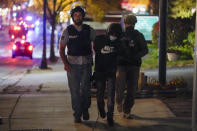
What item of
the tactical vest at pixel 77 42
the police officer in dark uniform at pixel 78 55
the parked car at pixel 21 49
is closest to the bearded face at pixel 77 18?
the police officer in dark uniform at pixel 78 55

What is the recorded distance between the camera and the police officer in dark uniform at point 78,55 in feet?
24.7

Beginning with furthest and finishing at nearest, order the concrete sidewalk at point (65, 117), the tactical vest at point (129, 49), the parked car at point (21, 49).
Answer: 1. the parked car at point (21, 49)
2. the tactical vest at point (129, 49)
3. the concrete sidewalk at point (65, 117)

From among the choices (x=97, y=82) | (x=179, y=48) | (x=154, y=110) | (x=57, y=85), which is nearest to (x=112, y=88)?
(x=97, y=82)

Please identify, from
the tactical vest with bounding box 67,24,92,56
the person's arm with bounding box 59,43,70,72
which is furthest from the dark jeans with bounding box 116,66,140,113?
the person's arm with bounding box 59,43,70,72

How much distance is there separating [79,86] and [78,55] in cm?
55

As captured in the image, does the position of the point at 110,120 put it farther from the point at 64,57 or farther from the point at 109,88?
the point at 64,57

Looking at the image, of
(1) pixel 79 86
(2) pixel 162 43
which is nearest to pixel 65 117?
(1) pixel 79 86

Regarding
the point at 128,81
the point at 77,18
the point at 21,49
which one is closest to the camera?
the point at 77,18

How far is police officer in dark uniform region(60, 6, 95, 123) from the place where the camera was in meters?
7.54

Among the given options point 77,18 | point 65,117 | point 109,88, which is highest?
point 77,18

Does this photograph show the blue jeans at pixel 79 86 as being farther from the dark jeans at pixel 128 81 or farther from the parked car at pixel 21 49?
the parked car at pixel 21 49

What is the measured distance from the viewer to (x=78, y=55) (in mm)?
7543

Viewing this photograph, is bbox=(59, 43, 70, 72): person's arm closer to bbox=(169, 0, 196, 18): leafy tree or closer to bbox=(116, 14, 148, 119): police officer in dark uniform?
bbox=(116, 14, 148, 119): police officer in dark uniform

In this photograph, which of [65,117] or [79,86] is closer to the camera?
[79,86]
